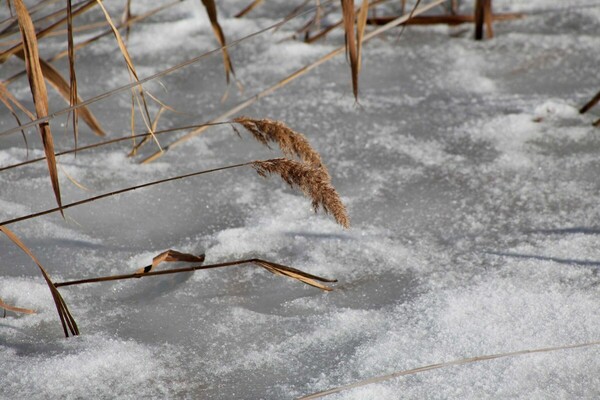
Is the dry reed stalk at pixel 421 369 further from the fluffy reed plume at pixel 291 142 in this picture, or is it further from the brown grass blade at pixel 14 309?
the brown grass blade at pixel 14 309

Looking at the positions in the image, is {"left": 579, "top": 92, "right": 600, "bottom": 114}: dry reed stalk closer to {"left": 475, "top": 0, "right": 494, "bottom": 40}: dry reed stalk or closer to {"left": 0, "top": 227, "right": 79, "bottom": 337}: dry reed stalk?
{"left": 475, "top": 0, "right": 494, "bottom": 40}: dry reed stalk

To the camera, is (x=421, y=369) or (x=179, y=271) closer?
(x=421, y=369)

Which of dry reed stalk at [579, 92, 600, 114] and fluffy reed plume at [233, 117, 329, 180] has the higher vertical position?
fluffy reed plume at [233, 117, 329, 180]

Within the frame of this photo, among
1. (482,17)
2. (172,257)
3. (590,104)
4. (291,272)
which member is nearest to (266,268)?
(291,272)

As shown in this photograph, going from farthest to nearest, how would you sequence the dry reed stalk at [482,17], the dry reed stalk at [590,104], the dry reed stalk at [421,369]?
1. the dry reed stalk at [482,17]
2. the dry reed stalk at [590,104]
3. the dry reed stalk at [421,369]

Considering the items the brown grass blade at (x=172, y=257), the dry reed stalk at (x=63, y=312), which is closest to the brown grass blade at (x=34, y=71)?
the dry reed stalk at (x=63, y=312)

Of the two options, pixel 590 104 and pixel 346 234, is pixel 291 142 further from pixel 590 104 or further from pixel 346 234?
pixel 590 104

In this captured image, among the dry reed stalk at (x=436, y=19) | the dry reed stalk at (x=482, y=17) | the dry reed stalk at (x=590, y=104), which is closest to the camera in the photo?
the dry reed stalk at (x=590, y=104)

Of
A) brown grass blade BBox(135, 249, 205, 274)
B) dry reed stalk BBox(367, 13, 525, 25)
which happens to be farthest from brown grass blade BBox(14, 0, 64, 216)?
dry reed stalk BBox(367, 13, 525, 25)
